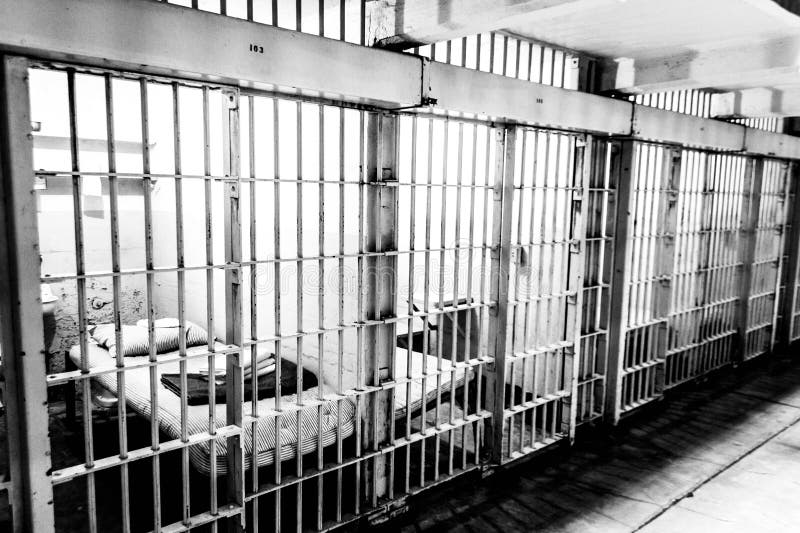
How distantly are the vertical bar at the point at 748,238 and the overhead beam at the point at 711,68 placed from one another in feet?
8.29

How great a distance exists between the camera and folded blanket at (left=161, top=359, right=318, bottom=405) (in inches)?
199

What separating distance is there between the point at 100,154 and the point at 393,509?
19.4ft

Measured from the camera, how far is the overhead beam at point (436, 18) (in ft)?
9.52

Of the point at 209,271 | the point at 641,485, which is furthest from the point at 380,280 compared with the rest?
the point at 641,485

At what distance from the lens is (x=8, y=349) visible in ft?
7.86

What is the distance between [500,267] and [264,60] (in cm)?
249

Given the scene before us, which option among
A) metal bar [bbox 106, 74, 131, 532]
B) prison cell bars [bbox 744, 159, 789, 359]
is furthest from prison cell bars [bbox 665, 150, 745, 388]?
metal bar [bbox 106, 74, 131, 532]

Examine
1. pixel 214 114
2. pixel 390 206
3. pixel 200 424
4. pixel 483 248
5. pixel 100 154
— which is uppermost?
pixel 214 114

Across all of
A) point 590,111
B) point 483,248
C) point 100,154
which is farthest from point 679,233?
point 100,154

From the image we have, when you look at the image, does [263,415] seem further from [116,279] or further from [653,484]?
[653,484]

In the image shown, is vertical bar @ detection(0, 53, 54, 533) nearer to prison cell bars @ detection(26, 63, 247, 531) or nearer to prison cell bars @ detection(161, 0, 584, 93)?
prison cell bars @ detection(26, 63, 247, 531)

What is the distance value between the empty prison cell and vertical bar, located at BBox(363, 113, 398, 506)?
0.06ft

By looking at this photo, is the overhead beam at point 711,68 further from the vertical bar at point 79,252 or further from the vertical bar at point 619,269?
the vertical bar at point 79,252

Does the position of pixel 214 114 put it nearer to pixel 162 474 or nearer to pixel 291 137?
pixel 291 137
